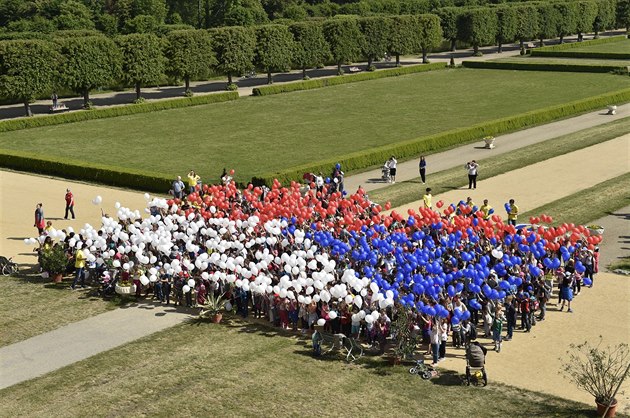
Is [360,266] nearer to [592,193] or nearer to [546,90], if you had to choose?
[592,193]

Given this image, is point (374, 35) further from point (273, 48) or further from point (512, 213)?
point (512, 213)

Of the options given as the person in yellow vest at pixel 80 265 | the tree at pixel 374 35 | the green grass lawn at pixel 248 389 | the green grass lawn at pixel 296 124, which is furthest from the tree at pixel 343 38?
the green grass lawn at pixel 248 389

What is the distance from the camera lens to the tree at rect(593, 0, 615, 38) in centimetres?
12212

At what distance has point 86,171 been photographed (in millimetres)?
48375

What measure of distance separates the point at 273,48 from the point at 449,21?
3163 cm

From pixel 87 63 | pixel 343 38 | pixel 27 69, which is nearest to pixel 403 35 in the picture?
pixel 343 38

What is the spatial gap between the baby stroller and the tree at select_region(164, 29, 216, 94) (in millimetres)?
58127

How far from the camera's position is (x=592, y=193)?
42062 mm

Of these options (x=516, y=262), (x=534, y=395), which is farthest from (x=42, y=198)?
(x=534, y=395)

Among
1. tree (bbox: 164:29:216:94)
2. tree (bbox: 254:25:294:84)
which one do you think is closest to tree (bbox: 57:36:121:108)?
tree (bbox: 164:29:216:94)

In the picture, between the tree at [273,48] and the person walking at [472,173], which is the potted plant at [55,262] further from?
the tree at [273,48]

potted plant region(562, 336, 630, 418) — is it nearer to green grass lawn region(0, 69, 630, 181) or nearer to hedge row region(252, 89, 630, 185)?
hedge row region(252, 89, 630, 185)

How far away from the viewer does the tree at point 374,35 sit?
92875 millimetres

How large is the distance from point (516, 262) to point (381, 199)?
14.9 m
